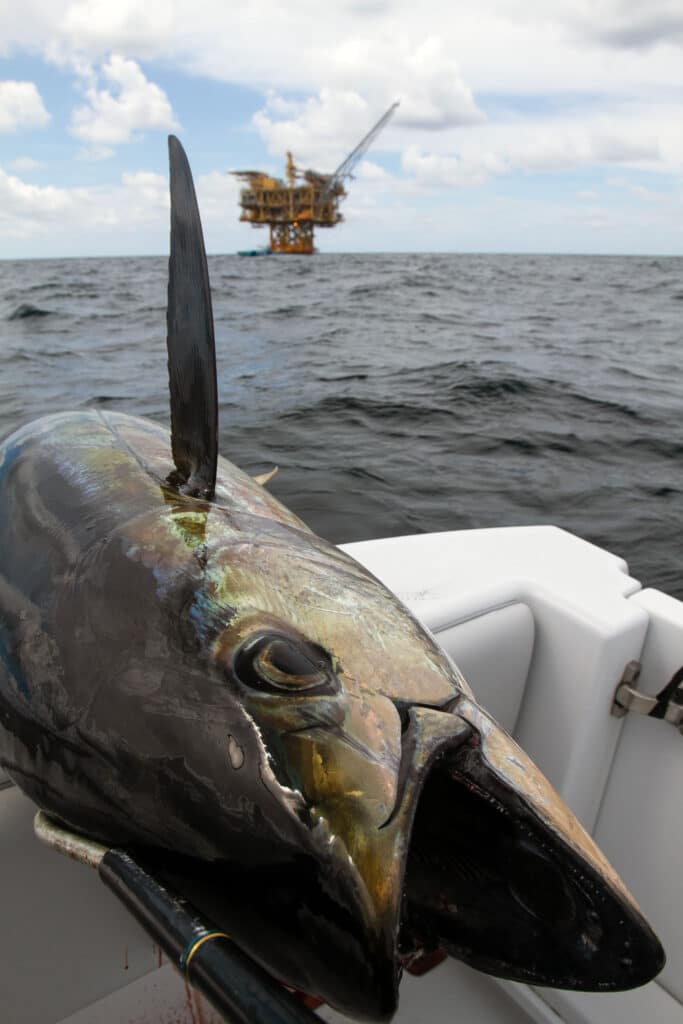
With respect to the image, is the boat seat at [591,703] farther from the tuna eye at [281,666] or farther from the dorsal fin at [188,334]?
the tuna eye at [281,666]

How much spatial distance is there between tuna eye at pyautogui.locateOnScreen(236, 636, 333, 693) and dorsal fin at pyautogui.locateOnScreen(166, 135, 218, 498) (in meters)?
0.67

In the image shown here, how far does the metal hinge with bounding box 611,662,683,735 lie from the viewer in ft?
6.67

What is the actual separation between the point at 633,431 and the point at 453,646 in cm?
829

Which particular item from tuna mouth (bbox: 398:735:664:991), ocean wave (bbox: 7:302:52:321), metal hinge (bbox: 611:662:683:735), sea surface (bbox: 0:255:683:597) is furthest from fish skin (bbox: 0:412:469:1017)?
ocean wave (bbox: 7:302:52:321)

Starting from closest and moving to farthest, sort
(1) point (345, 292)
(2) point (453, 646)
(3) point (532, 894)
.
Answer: (3) point (532, 894), (2) point (453, 646), (1) point (345, 292)

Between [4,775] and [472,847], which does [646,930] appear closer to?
[472,847]

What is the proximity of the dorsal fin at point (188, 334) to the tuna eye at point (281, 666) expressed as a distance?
67 centimetres

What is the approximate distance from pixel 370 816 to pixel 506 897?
399 mm

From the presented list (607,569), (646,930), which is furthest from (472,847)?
(607,569)

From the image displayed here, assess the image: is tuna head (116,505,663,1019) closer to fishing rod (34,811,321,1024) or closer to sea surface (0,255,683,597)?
fishing rod (34,811,321,1024)

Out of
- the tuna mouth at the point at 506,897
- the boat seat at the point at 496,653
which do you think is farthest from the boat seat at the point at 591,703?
the tuna mouth at the point at 506,897

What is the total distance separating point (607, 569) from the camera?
247 cm

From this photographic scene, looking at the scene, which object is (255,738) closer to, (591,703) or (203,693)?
(203,693)

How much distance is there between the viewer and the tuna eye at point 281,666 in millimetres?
1031
